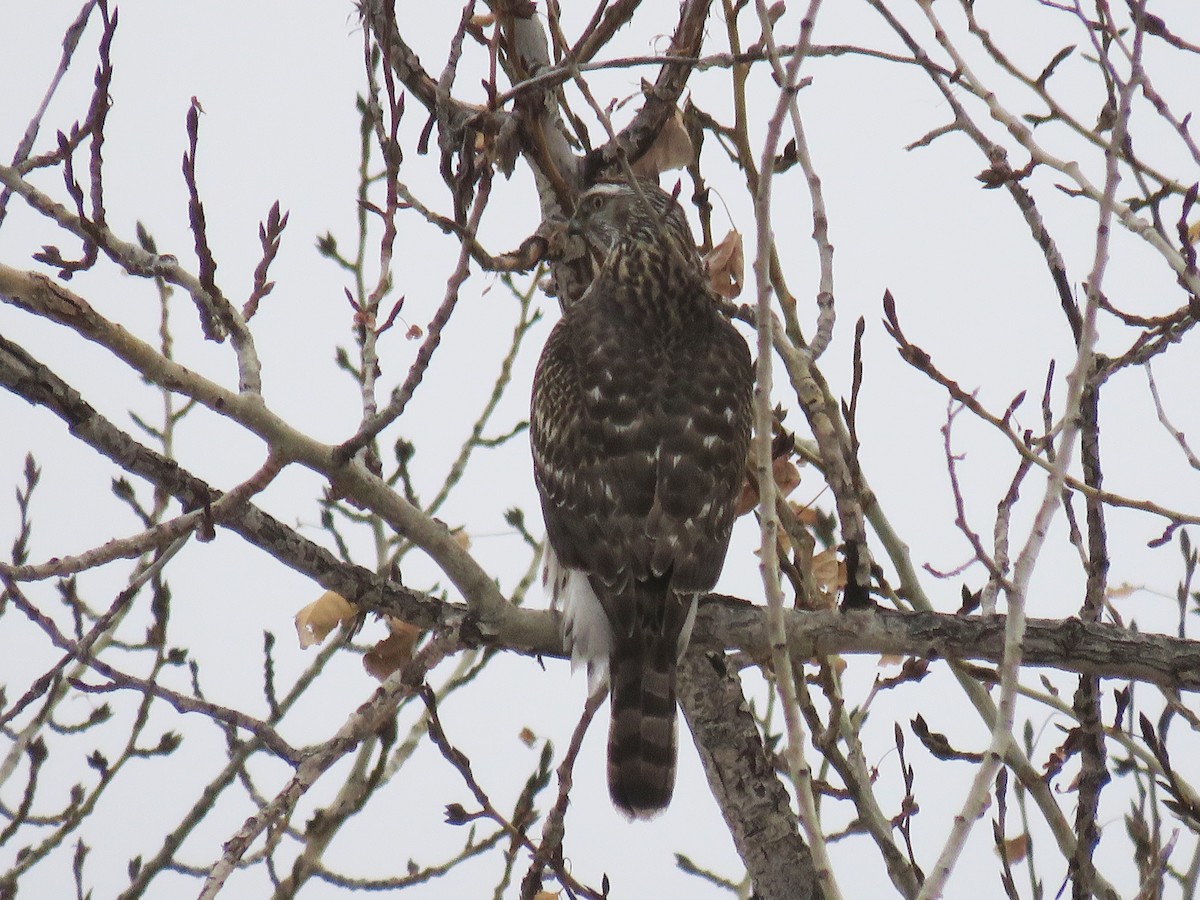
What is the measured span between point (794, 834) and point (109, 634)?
255cm

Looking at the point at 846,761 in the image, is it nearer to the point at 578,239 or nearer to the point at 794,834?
the point at 794,834

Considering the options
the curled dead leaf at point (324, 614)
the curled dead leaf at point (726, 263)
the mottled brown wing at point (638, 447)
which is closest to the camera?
the curled dead leaf at point (324, 614)

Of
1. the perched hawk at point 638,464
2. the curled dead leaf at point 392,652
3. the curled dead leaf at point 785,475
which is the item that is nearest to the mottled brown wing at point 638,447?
→ the perched hawk at point 638,464

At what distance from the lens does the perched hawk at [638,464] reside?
4.00m

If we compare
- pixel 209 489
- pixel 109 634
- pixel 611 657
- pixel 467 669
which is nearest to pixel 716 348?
pixel 611 657

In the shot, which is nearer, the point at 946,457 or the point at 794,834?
the point at 946,457

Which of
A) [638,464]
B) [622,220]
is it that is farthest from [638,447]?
[622,220]

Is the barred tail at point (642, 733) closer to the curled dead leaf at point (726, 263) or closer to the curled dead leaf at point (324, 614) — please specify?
the curled dead leaf at point (324, 614)

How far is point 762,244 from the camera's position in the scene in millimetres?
2447

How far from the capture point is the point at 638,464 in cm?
424

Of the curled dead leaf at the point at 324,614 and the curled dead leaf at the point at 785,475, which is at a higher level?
the curled dead leaf at the point at 785,475

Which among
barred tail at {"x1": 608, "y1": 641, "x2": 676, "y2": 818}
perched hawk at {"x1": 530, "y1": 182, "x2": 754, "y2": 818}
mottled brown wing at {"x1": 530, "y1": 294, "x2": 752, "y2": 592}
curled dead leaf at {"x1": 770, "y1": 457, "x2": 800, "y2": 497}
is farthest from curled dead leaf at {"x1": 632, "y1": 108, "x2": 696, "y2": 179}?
barred tail at {"x1": 608, "y1": 641, "x2": 676, "y2": 818}

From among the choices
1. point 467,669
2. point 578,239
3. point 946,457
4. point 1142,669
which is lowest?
point 1142,669

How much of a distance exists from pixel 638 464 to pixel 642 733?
2.68ft
